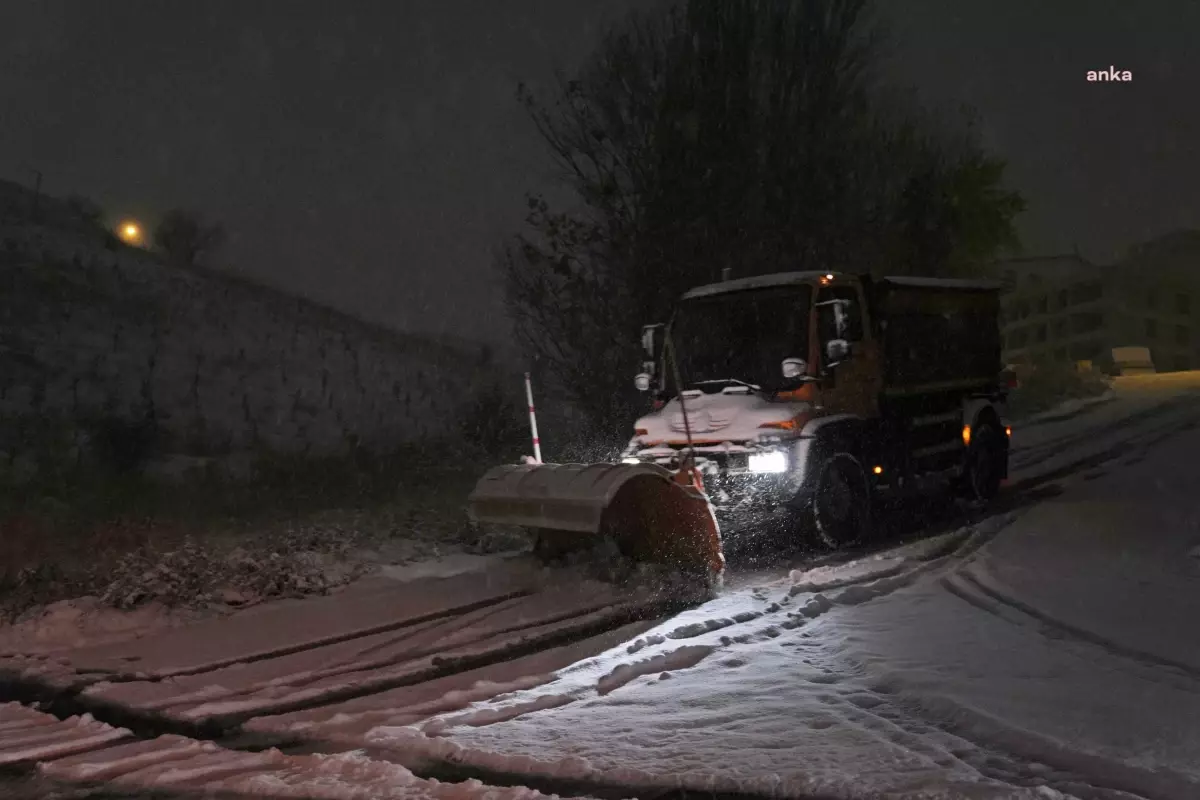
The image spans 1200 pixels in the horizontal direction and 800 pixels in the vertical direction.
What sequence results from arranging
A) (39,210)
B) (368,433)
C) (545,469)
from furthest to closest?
(39,210) → (368,433) → (545,469)

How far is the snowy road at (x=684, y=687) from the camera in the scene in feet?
14.4

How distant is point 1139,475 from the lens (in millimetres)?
14320

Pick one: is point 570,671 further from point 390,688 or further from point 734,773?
point 734,773

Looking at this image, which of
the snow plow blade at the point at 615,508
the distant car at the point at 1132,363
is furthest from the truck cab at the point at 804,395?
the distant car at the point at 1132,363

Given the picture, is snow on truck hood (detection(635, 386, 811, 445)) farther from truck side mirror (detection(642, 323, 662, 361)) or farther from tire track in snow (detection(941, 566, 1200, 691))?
tire track in snow (detection(941, 566, 1200, 691))

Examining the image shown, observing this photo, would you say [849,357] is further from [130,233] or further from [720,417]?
[130,233]

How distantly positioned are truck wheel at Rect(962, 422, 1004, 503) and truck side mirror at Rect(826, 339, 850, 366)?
3.91 metres

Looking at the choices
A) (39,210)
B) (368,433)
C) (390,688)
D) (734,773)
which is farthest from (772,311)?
(39,210)

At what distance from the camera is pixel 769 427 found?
1001 cm

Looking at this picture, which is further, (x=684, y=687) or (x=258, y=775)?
(x=684, y=687)

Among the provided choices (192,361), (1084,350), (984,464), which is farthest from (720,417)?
(1084,350)

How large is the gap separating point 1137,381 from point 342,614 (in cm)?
3571

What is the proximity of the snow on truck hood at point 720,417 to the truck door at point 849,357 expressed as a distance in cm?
50

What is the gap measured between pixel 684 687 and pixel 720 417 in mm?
4904
